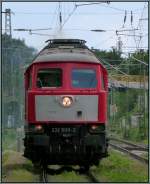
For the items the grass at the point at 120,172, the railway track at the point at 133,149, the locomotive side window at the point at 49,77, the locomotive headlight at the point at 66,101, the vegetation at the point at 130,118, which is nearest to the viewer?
the locomotive headlight at the point at 66,101

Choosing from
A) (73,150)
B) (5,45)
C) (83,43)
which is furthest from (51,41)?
(5,45)

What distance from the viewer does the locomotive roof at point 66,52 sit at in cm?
1527

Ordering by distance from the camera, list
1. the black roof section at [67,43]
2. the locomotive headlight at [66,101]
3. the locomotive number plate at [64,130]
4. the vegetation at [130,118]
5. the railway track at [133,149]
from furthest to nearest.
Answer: the vegetation at [130,118] < the railway track at [133,149] < the black roof section at [67,43] < the locomotive number plate at [64,130] < the locomotive headlight at [66,101]

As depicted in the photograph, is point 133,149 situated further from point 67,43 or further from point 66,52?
point 66,52

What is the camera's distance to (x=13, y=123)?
33969 mm

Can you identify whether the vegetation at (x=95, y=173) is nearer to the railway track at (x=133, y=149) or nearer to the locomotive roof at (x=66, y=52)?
the railway track at (x=133, y=149)

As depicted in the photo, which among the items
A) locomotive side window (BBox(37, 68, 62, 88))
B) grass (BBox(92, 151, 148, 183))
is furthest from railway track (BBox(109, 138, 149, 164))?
locomotive side window (BBox(37, 68, 62, 88))

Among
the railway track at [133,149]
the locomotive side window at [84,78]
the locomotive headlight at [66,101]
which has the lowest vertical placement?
the railway track at [133,149]

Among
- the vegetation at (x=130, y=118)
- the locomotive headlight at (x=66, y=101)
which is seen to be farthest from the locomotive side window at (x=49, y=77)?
the vegetation at (x=130, y=118)

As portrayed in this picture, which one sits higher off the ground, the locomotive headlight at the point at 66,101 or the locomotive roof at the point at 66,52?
the locomotive roof at the point at 66,52

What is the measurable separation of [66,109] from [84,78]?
104cm

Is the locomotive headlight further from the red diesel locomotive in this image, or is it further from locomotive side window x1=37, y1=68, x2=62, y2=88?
locomotive side window x1=37, y1=68, x2=62, y2=88

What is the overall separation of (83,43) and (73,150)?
3.93 meters

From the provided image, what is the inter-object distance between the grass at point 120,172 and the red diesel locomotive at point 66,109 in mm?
698
